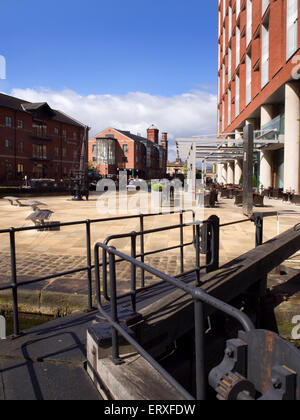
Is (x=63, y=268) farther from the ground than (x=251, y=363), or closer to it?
closer to it

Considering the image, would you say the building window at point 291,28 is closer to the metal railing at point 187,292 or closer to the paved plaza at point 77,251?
the paved plaza at point 77,251

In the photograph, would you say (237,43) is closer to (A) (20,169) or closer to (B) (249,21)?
(B) (249,21)

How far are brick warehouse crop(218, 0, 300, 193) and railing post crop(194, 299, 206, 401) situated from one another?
14813 millimetres

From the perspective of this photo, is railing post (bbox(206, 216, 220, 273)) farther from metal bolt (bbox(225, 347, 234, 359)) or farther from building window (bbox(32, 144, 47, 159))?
building window (bbox(32, 144, 47, 159))

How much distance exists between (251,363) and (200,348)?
1.07 feet

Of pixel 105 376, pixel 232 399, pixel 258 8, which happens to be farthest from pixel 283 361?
pixel 258 8

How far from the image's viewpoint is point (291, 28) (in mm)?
18500

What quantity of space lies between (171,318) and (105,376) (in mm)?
1124

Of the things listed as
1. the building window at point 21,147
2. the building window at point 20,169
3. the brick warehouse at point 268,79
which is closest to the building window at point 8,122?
the building window at point 21,147

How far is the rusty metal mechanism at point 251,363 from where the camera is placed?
1.53 meters

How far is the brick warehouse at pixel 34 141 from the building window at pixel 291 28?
32.8m

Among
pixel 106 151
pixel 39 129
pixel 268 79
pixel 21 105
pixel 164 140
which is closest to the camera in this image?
pixel 268 79

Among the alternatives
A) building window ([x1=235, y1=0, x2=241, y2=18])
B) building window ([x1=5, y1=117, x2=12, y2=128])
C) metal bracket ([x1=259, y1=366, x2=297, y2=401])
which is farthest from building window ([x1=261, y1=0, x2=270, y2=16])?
building window ([x1=5, y1=117, x2=12, y2=128])

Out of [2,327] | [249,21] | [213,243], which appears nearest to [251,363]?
[213,243]
